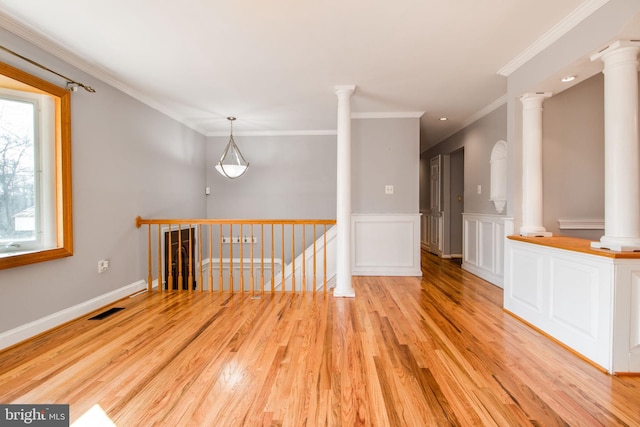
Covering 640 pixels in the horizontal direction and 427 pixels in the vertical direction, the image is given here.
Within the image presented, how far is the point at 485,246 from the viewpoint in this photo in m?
4.17

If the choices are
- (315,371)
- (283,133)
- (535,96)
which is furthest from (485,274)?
(283,133)

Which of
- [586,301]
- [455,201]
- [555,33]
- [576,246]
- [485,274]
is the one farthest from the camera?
[455,201]

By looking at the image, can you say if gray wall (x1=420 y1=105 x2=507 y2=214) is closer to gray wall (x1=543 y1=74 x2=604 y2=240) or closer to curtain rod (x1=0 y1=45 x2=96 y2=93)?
gray wall (x1=543 y1=74 x2=604 y2=240)

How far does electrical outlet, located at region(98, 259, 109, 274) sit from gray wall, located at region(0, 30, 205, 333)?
0.13 ft

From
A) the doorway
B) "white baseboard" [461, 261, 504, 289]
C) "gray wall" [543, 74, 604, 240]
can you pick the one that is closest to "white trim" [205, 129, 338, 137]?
the doorway

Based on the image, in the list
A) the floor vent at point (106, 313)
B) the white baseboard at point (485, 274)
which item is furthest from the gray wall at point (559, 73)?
the floor vent at point (106, 313)

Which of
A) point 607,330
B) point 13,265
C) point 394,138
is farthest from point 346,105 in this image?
point 13,265

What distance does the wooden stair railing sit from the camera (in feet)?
11.5

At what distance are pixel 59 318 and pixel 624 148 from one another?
13.9ft

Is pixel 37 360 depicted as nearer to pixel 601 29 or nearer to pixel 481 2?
pixel 481 2

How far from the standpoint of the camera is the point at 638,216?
187 cm

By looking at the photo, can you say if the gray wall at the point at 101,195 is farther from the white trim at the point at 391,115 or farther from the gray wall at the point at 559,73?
the gray wall at the point at 559,73

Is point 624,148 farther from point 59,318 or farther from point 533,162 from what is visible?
point 59,318

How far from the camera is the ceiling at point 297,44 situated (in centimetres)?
195
